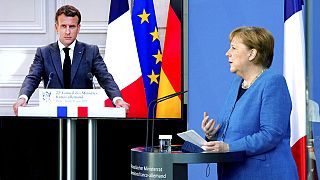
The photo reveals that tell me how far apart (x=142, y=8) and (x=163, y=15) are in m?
0.19

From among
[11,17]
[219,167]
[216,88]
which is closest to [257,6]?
[216,88]

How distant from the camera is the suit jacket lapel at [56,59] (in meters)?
6.39

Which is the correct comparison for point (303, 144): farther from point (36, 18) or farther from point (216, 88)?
point (36, 18)

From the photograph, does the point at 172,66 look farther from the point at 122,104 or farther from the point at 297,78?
the point at 297,78

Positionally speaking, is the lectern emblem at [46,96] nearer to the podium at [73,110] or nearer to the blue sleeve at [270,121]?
the podium at [73,110]

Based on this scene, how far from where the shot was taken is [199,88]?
564 centimetres

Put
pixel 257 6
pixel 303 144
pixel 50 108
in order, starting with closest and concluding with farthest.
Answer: pixel 303 144
pixel 257 6
pixel 50 108

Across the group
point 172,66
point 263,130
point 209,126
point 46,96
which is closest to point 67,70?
point 46,96

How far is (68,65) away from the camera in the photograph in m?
6.41

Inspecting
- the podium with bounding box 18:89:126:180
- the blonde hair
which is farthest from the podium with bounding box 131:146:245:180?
the podium with bounding box 18:89:126:180

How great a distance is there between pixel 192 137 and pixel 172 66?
105 inches

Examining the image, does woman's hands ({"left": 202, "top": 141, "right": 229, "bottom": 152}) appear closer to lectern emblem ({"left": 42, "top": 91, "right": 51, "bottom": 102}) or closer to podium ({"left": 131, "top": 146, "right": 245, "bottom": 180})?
podium ({"left": 131, "top": 146, "right": 245, "bottom": 180})

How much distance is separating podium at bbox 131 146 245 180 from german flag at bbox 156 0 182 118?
7.93 ft

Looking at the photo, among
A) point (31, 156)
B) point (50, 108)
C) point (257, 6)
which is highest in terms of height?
point (257, 6)
